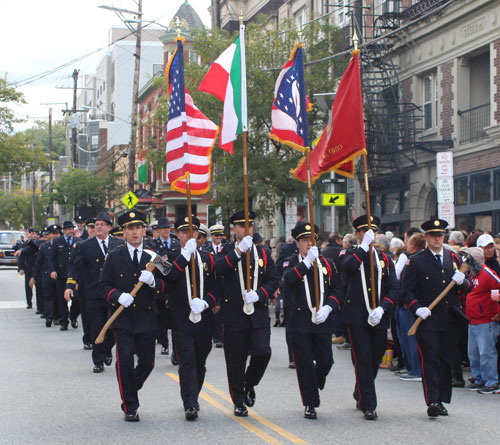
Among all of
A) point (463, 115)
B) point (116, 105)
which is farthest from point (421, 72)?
point (116, 105)

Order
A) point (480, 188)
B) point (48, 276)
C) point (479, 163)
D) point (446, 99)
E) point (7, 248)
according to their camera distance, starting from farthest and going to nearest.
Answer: point (7, 248) → point (446, 99) → point (480, 188) → point (479, 163) → point (48, 276)

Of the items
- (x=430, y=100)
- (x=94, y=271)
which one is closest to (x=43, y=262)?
(x=94, y=271)

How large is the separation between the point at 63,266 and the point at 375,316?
1075 centimetres

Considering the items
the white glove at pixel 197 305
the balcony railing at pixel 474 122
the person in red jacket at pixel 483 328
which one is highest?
the balcony railing at pixel 474 122

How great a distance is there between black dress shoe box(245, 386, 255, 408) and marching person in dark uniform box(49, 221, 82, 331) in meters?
9.35

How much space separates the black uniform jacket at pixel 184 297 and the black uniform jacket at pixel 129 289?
135mm

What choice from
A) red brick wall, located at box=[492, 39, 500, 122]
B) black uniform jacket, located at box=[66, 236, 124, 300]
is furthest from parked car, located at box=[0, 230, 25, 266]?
black uniform jacket, located at box=[66, 236, 124, 300]

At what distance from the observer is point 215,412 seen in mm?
9023

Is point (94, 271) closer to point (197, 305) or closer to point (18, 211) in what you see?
point (197, 305)

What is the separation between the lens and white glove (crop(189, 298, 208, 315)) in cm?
850

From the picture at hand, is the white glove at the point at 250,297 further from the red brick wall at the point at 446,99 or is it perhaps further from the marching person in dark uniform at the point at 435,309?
the red brick wall at the point at 446,99

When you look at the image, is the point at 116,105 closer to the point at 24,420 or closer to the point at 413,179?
the point at 413,179

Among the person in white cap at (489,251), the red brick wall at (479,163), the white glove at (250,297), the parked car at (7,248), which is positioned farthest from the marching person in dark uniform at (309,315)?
the parked car at (7,248)

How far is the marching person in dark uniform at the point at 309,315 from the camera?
28.4 ft
